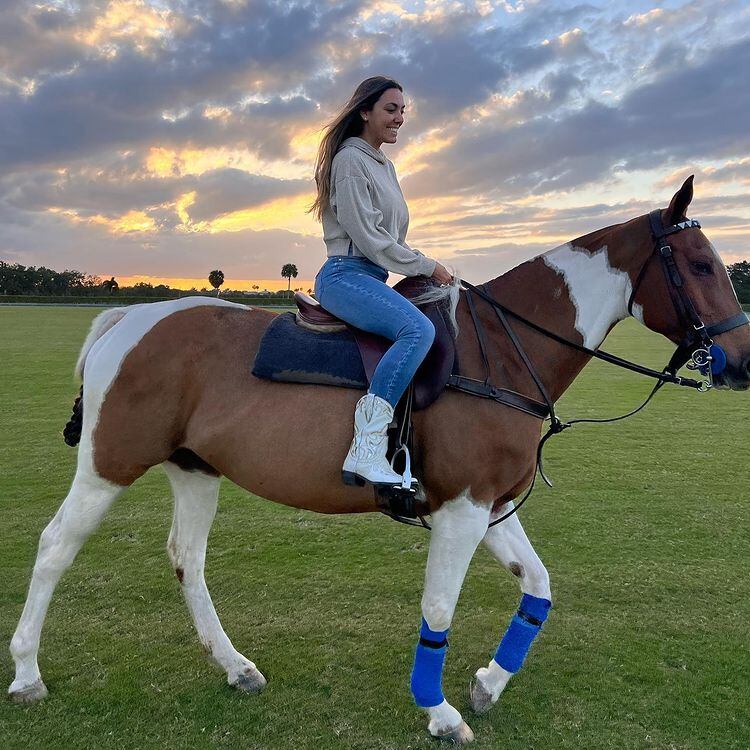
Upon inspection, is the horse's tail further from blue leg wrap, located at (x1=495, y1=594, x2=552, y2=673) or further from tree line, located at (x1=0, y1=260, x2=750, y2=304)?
tree line, located at (x1=0, y1=260, x2=750, y2=304)

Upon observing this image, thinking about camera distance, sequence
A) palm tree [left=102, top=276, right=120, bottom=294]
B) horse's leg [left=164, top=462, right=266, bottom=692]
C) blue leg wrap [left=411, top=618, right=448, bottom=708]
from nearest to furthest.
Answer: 1. blue leg wrap [left=411, top=618, right=448, bottom=708]
2. horse's leg [left=164, top=462, right=266, bottom=692]
3. palm tree [left=102, top=276, right=120, bottom=294]

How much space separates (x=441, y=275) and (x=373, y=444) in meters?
0.84

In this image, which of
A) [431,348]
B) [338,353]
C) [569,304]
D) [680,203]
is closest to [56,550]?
[338,353]

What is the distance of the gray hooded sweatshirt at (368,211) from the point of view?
252cm

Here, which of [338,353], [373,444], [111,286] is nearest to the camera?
[373,444]

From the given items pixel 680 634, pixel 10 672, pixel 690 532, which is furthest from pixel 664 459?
pixel 10 672

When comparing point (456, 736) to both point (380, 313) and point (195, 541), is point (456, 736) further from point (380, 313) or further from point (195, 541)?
point (380, 313)

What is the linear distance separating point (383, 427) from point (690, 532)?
3658 mm

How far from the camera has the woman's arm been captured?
2.51 metres

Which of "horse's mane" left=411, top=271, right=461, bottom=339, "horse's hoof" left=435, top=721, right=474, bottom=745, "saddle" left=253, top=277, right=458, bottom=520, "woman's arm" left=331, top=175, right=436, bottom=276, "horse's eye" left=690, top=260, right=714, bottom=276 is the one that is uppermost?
"woman's arm" left=331, top=175, right=436, bottom=276

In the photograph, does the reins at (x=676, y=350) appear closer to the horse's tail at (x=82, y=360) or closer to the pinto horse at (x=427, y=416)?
the pinto horse at (x=427, y=416)

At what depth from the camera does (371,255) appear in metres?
2.56

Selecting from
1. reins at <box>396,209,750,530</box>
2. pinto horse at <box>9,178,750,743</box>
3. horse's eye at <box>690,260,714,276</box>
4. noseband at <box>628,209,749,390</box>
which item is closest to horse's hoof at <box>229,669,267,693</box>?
pinto horse at <box>9,178,750,743</box>

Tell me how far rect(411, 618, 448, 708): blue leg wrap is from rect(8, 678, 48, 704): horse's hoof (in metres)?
1.83
